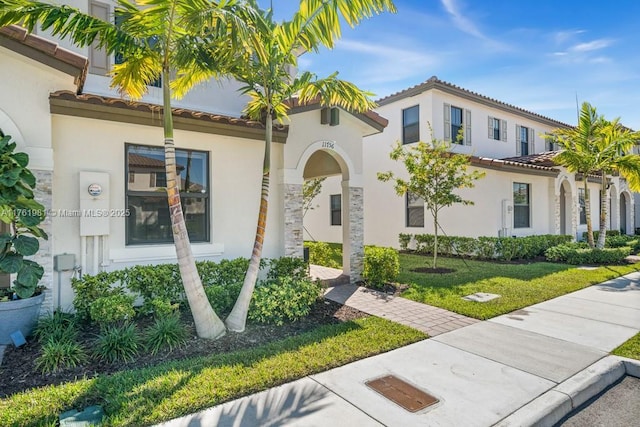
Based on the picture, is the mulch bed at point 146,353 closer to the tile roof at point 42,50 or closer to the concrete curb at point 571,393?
the concrete curb at point 571,393

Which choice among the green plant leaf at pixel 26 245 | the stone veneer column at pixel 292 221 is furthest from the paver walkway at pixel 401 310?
the green plant leaf at pixel 26 245

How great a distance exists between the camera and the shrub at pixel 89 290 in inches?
235

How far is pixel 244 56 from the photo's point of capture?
18.4 ft

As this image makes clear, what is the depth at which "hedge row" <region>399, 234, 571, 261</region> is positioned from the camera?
14.1 meters

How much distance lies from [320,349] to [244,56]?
15.1 ft

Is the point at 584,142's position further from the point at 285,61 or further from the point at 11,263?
the point at 11,263

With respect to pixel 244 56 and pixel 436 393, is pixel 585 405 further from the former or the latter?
pixel 244 56

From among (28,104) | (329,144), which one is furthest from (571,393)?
(28,104)

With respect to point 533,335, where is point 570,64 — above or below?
above

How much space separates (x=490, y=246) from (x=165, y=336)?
1263 cm

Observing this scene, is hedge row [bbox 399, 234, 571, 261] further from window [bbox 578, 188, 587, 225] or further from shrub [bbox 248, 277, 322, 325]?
shrub [bbox 248, 277, 322, 325]

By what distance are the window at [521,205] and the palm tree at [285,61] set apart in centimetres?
1334

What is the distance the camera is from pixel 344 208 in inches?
403

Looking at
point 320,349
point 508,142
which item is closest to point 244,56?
point 320,349
